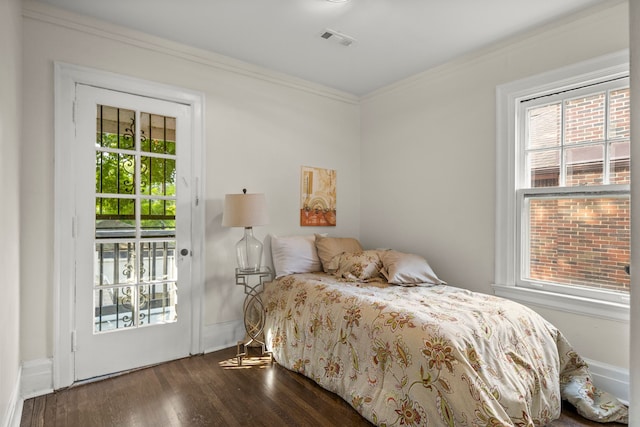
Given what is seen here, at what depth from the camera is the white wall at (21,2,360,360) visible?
2.44 m

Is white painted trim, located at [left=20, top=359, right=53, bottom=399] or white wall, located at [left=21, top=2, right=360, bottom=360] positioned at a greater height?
white wall, located at [left=21, top=2, right=360, bottom=360]

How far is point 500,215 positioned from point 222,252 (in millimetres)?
2367

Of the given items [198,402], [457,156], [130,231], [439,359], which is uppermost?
[457,156]

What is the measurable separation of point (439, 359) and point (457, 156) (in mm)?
2017

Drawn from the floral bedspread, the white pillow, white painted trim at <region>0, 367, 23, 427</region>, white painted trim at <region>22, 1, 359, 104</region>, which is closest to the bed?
the floral bedspread

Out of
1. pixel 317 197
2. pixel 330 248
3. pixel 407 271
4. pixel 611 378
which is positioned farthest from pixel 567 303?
pixel 317 197

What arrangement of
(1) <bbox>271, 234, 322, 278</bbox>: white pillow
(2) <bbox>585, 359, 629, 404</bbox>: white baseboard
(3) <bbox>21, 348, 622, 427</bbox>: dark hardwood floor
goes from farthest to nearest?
1. (1) <bbox>271, 234, 322, 278</bbox>: white pillow
2. (2) <bbox>585, 359, 629, 404</bbox>: white baseboard
3. (3) <bbox>21, 348, 622, 427</bbox>: dark hardwood floor

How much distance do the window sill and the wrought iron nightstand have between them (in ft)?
6.51

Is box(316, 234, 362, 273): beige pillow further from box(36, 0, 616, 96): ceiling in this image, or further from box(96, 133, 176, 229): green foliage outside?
box(36, 0, 616, 96): ceiling

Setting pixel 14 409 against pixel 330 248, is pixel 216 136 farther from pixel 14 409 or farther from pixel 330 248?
pixel 14 409

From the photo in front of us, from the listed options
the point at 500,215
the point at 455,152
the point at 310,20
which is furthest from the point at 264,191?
the point at 500,215

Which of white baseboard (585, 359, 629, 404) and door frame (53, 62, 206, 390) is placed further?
door frame (53, 62, 206, 390)

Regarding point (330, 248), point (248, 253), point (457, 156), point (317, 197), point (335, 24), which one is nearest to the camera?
point (335, 24)

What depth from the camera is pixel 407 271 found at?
2.99m
